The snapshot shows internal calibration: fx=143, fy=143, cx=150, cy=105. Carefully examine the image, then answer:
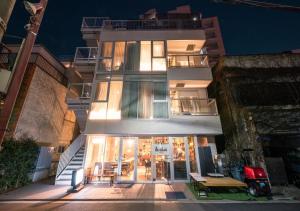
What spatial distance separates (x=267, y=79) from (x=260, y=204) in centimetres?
835

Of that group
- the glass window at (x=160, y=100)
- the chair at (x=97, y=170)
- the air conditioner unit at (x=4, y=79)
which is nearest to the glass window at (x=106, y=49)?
the glass window at (x=160, y=100)

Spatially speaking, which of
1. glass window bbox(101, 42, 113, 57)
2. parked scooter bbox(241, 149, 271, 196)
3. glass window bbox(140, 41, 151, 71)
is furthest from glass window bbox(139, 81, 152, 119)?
parked scooter bbox(241, 149, 271, 196)

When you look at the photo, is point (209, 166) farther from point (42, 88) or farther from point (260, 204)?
point (42, 88)

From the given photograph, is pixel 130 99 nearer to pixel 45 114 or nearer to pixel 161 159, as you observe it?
pixel 161 159

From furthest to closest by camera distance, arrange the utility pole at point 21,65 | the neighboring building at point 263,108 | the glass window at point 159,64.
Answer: the glass window at point 159,64 → the neighboring building at point 263,108 → the utility pole at point 21,65

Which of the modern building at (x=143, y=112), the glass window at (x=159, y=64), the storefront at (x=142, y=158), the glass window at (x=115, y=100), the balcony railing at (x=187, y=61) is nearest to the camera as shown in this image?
the storefront at (x=142, y=158)

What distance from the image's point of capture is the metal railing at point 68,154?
8.66 meters

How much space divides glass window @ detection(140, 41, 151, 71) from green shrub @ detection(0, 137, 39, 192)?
28.2 ft

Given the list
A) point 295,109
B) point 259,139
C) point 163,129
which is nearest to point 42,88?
point 163,129

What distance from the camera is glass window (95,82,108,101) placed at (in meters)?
9.67

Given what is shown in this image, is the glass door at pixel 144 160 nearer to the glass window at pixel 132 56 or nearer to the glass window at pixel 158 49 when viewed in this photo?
the glass window at pixel 132 56

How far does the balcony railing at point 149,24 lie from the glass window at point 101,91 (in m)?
5.23

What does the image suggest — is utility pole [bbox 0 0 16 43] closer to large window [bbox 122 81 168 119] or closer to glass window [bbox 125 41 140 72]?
large window [bbox 122 81 168 119]

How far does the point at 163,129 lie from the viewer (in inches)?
353
